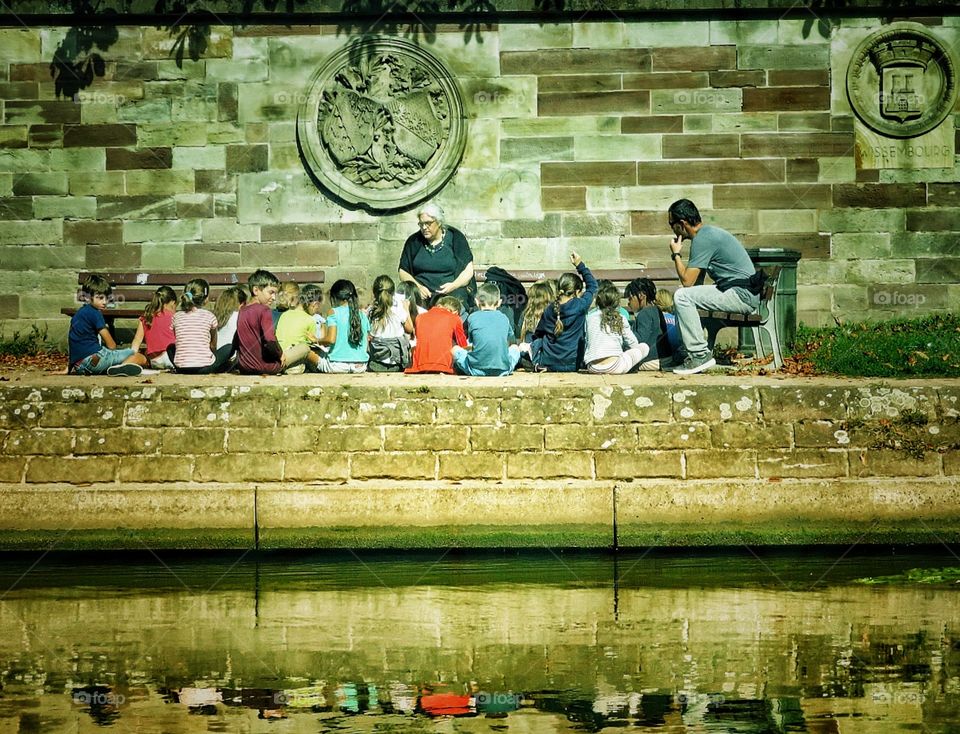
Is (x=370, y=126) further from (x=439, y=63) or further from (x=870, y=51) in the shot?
(x=870, y=51)

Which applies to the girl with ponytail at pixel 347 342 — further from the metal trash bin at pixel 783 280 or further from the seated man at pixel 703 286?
the metal trash bin at pixel 783 280

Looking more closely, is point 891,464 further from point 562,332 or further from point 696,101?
point 696,101

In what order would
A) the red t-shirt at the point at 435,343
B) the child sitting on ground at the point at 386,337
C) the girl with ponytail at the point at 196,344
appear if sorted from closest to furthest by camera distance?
the red t-shirt at the point at 435,343 → the girl with ponytail at the point at 196,344 → the child sitting on ground at the point at 386,337

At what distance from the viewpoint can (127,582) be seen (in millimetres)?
10258

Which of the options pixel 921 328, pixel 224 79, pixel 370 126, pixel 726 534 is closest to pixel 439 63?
pixel 370 126

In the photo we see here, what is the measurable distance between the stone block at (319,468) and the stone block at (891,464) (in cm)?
372

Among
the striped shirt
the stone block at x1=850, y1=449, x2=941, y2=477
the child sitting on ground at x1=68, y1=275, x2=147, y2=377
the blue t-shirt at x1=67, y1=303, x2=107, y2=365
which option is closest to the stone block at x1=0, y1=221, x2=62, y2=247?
the child sitting on ground at x1=68, y1=275, x2=147, y2=377

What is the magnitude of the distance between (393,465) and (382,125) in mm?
6313

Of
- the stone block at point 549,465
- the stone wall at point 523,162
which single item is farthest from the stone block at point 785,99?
the stone block at point 549,465

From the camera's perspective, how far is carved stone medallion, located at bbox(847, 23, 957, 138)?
16297 mm

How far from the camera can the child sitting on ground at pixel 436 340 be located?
41.5ft

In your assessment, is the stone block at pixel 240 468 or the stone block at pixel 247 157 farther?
the stone block at pixel 247 157

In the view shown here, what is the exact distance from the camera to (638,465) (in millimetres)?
11211

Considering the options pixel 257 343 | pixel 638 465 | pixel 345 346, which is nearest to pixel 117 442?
pixel 257 343
